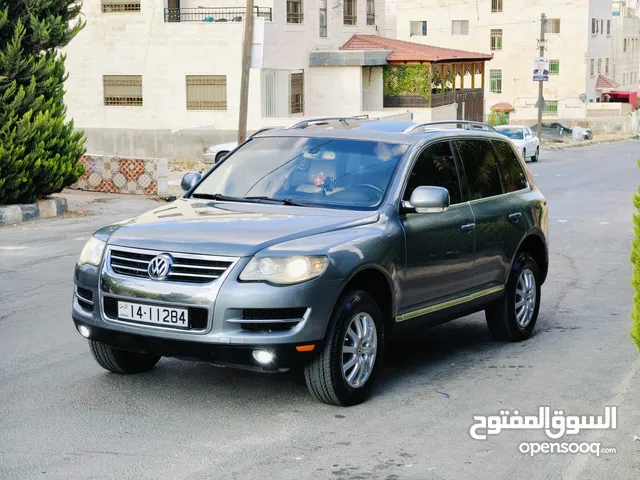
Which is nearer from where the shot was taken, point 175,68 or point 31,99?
point 31,99

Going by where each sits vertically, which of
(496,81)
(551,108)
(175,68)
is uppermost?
(175,68)

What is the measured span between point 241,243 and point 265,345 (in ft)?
2.08

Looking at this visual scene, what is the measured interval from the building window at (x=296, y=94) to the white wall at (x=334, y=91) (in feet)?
1.85

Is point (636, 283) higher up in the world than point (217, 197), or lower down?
lower down

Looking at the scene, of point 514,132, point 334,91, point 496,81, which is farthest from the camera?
point 496,81

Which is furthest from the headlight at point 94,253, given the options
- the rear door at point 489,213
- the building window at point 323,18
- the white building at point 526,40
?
the white building at point 526,40

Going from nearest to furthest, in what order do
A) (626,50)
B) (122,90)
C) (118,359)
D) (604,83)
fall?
(118,359) < (122,90) < (604,83) < (626,50)

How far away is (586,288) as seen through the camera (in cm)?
1239

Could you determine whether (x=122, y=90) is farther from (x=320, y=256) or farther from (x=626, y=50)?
(x=626, y=50)

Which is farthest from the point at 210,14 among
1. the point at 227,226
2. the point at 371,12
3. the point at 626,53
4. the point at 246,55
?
the point at 626,53

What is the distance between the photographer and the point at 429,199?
7.71 m

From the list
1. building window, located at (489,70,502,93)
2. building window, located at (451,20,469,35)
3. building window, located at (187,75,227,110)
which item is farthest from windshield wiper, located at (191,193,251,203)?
building window, located at (451,20,469,35)

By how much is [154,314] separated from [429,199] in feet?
6.70

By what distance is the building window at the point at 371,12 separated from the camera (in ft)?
157
